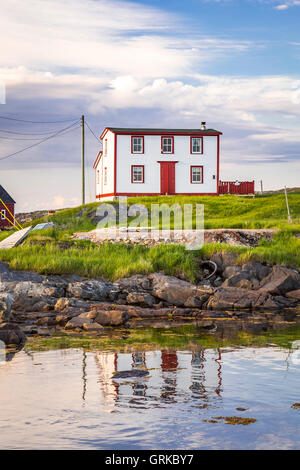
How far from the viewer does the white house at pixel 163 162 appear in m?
47.5

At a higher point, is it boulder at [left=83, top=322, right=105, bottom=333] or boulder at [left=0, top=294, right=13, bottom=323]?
boulder at [left=0, top=294, right=13, bottom=323]

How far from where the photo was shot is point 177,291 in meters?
18.6

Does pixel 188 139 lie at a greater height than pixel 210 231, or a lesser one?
greater

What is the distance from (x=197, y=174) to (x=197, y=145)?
7.69ft

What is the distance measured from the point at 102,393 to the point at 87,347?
3509 millimetres

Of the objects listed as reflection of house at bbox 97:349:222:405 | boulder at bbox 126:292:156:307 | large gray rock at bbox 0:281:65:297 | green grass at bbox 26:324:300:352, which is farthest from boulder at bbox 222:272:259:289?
reflection of house at bbox 97:349:222:405

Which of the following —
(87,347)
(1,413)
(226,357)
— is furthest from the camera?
(87,347)

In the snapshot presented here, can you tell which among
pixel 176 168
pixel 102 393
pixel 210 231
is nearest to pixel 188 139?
pixel 176 168

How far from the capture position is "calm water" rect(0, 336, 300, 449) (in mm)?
6871

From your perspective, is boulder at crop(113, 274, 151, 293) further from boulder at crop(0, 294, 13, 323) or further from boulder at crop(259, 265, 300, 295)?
boulder at crop(0, 294, 13, 323)

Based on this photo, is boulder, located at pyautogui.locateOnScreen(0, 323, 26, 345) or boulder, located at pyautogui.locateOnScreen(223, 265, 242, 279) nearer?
boulder, located at pyautogui.locateOnScreen(0, 323, 26, 345)
